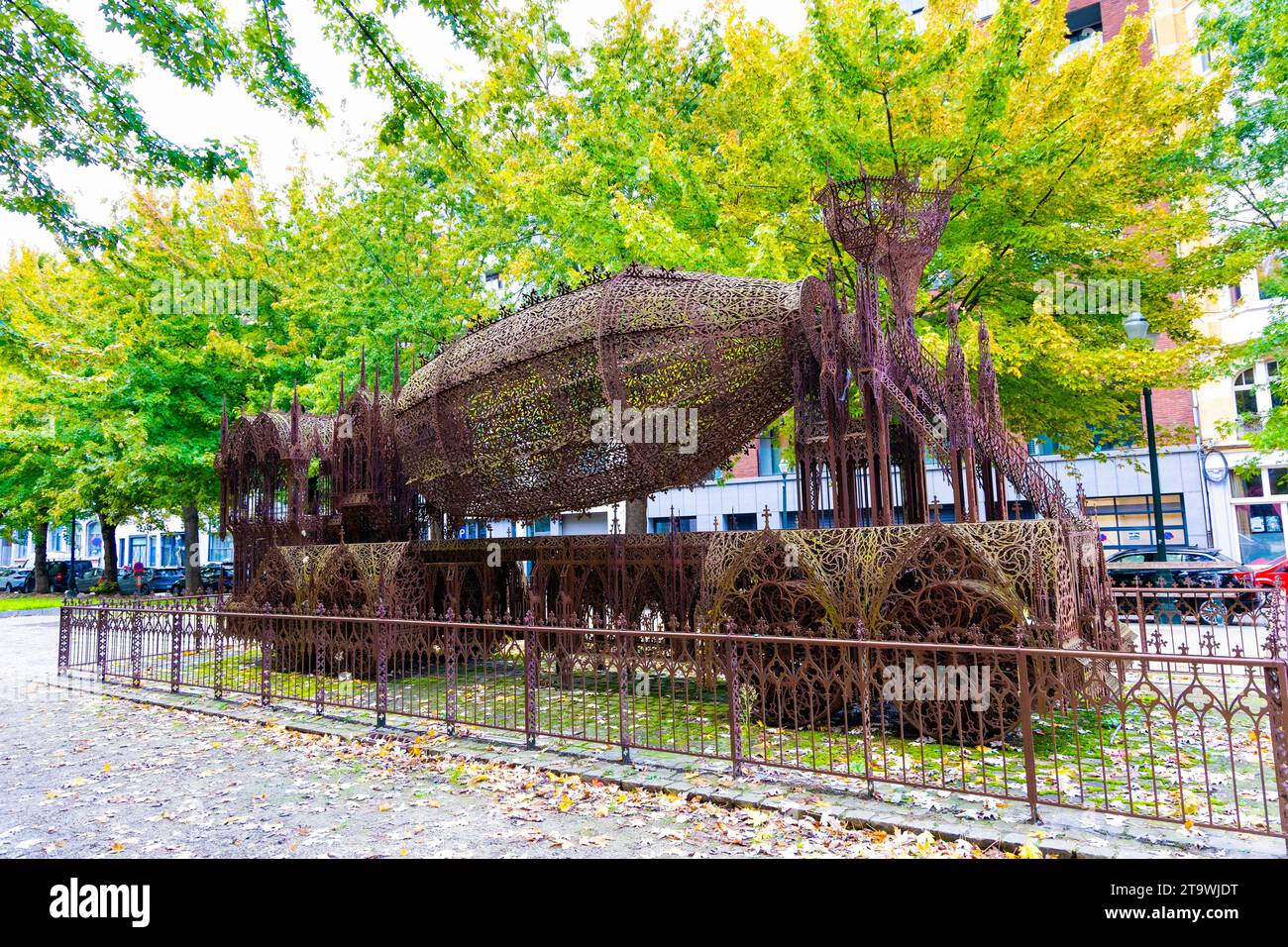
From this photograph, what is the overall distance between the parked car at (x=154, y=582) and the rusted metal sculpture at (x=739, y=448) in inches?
1035

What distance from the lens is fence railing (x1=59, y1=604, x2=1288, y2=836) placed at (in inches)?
198

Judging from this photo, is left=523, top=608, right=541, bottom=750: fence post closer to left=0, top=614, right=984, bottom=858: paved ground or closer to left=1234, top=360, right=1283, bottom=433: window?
left=0, top=614, right=984, bottom=858: paved ground

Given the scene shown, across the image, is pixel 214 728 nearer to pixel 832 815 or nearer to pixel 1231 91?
pixel 832 815

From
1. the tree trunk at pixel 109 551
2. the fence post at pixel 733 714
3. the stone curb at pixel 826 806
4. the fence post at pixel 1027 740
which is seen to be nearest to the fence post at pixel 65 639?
the stone curb at pixel 826 806

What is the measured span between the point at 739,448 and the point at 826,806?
429 centimetres

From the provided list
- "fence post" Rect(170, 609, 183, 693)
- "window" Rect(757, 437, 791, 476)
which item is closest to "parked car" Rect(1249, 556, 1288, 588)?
"window" Rect(757, 437, 791, 476)

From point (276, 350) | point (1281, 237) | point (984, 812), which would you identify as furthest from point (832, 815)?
point (276, 350)

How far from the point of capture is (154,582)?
34688 mm

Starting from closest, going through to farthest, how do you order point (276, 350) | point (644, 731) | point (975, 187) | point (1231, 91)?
point (644, 731), point (975, 187), point (1231, 91), point (276, 350)

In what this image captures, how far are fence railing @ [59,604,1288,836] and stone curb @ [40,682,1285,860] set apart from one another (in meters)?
0.18

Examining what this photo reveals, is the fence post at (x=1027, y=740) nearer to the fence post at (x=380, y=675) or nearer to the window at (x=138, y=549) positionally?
the fence post at (x=380, y=675)
